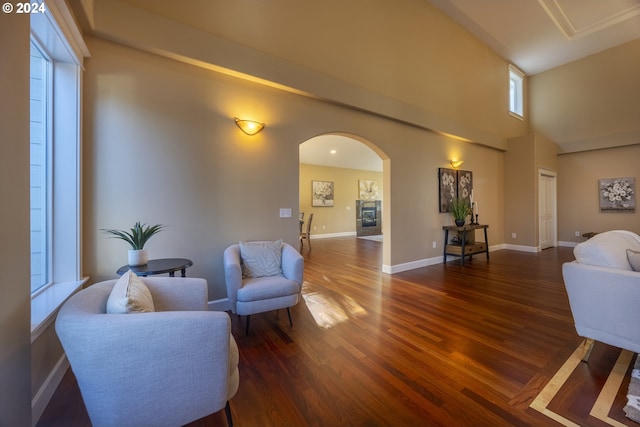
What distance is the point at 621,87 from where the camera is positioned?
19.8 ft

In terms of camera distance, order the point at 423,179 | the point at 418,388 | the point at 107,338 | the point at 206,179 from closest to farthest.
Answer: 1. the point at 107,338
2. the point at 418,388
3. the point at 206,179
4. the point at 423,179

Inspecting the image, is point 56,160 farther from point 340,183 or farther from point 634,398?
point 340,183

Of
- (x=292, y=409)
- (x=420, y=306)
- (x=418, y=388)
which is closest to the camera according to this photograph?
(x=292, y=409)

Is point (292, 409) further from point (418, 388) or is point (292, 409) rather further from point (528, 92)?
point (528, 92)

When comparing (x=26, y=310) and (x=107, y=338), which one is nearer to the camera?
(x=107, y=338)

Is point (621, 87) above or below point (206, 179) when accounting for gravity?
above

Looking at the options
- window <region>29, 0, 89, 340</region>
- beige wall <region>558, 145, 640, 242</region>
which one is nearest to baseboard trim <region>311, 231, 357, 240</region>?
beige wall <region>558, 145, 640, 242</region>

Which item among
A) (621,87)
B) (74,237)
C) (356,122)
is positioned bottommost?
(74,237)

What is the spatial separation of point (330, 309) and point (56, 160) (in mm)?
2830

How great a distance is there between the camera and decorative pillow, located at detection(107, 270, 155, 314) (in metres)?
1.16

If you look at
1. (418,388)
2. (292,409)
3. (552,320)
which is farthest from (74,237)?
(552,320)

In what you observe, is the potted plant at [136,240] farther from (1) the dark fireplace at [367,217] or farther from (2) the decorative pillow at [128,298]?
(1) the dark fireplace at [367,217]

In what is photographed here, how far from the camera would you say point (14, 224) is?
3.88 ft

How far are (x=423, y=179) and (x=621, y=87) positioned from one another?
5.73 metres
